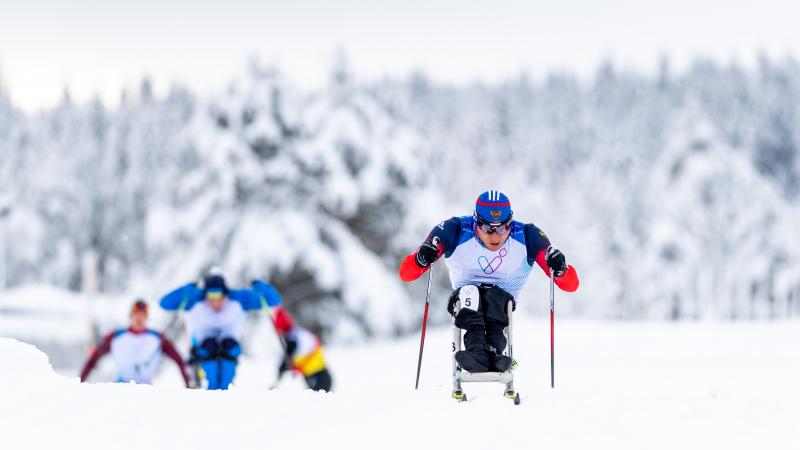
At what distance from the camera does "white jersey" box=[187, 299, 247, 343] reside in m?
9.62

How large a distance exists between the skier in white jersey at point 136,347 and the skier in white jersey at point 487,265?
14.0 feet

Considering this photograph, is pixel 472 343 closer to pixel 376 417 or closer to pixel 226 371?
pixel 376 417

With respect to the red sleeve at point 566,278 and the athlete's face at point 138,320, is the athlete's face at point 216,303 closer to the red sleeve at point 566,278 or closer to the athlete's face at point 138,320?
the athlete's face at point 138,320

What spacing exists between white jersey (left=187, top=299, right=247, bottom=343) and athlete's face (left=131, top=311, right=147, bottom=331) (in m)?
0.54

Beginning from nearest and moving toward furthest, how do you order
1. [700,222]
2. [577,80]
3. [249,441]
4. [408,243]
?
1. [249,441]
2. [408,243]
3. [700,222]
4. [577,80]

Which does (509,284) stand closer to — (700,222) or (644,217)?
(700,222)

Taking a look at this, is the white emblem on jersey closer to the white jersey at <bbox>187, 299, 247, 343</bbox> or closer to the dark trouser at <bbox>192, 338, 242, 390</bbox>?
the dark trouser at <bbox>192, 338, 242, 390</bbox>

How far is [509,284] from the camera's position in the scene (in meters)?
6.70

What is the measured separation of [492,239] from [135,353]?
16.8ft

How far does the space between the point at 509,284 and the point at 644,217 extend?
169ft

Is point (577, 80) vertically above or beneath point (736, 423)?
above

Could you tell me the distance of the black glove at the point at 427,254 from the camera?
6.48m

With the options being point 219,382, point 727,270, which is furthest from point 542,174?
point 219,382

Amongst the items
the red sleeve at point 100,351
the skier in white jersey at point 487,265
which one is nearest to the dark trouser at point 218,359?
the red sleeve at point 100,351
